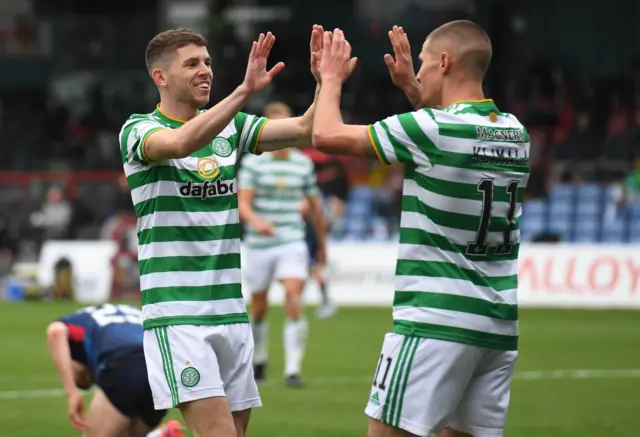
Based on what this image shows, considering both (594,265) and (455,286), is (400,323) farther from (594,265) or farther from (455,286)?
(594,265)

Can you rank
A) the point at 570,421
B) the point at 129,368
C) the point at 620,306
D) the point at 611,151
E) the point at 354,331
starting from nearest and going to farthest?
the point at 129,368 < the point at 570,421 < the point at 354,331 < the point at 620,306 < the point at 611,151

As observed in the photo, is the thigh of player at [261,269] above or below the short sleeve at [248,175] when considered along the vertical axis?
below

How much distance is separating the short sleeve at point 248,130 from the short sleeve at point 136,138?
1.55 ft

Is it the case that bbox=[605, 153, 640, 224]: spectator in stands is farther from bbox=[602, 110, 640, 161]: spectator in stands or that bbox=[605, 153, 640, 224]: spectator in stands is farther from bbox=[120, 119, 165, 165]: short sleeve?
bbox=[120, 119, 165, 165]: short sleeve

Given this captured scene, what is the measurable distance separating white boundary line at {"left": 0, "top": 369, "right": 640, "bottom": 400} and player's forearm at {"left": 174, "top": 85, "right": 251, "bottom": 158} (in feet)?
20.9

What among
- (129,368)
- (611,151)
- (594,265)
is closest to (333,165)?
(594,265)

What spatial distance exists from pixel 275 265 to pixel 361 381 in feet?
4.61

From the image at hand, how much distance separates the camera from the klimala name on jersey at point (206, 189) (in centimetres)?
590

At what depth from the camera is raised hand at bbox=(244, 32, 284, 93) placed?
5.70 meters

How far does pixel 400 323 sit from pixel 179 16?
26180 mm

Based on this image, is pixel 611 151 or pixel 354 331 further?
pixel 611 151

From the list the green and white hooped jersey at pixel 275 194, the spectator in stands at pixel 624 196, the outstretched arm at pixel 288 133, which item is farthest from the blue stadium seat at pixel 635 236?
the outstretched arm at pixel 288 133

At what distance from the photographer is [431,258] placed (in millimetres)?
5418

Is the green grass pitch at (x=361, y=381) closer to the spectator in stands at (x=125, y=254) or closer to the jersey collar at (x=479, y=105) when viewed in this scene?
the spectator in stands at (x=125, y=254)
